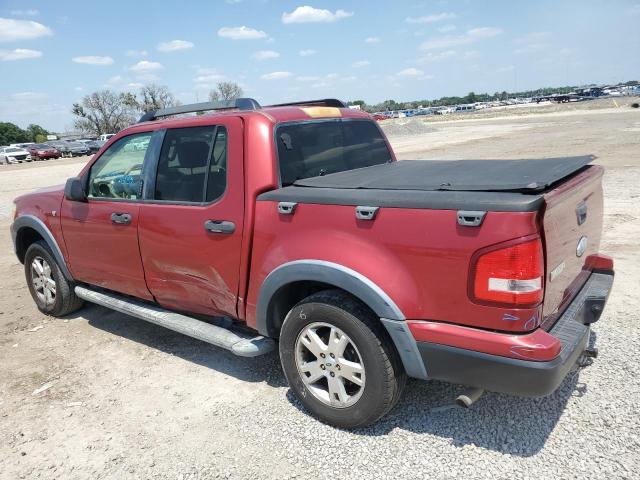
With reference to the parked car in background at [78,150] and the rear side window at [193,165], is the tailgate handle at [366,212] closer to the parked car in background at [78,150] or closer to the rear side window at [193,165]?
the rear side window at [193,165]

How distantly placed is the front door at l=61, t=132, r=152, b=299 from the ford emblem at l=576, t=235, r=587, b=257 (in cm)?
304

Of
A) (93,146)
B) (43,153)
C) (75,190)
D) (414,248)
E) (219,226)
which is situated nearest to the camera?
(414,248)

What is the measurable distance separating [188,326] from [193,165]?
1165 millimetres

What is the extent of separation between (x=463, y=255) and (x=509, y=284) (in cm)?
24

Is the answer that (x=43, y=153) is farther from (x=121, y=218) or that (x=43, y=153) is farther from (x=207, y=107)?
(x=207, y=107)

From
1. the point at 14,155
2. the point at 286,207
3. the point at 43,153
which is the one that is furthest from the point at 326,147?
the point at 43,153

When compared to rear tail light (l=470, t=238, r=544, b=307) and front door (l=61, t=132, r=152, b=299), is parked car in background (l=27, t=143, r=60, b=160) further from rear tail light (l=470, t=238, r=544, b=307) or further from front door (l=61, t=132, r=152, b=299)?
rear tail light (l=470, t=238, r=544, b=307)

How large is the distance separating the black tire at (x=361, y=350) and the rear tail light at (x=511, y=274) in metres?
0.65

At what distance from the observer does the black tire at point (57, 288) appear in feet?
16.5

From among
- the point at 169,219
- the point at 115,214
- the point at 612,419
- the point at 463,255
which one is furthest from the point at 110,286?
the point at 612,419

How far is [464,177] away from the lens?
9.61 ft

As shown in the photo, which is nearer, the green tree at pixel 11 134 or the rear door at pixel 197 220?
the rear door at pixel 197 220

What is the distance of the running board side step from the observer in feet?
11.0

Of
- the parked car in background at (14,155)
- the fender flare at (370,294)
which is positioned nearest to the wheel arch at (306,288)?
the fender flare at (370,294)
